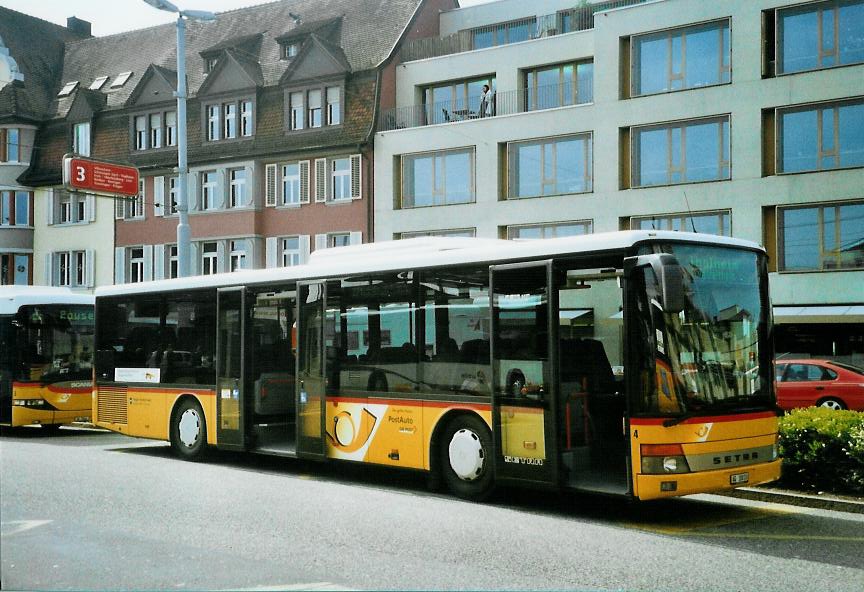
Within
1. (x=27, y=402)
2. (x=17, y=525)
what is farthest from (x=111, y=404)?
(x=17, y=525)

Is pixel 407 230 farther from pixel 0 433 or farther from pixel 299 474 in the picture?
pixel 299 474

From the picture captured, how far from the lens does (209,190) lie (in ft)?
161

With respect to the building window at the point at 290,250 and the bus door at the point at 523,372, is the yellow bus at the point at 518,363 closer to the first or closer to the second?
the bus door at the point at 523,372

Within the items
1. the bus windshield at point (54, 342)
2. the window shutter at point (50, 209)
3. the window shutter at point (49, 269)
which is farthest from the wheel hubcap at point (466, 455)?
the window shutter at point (50, 209)

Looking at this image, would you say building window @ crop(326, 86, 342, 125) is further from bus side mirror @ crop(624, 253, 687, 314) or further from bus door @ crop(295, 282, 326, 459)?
bus side mirror @ crop(624, 253, 687, 314)

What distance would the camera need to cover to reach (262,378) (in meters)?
15.4

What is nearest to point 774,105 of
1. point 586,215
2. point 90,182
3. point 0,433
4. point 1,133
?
point 586,215

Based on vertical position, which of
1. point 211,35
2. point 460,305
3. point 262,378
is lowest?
point 262,378

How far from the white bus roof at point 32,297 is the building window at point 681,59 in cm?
2295

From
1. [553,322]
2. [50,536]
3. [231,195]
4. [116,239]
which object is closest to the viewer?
[50,536]

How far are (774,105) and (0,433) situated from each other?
25535 millimetres

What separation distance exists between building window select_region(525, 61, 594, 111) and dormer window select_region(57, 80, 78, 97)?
85.2ft

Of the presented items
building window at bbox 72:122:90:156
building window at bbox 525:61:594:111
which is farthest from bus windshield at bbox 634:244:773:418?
building window at bbox 72:122:90:156

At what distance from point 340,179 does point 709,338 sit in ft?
119
